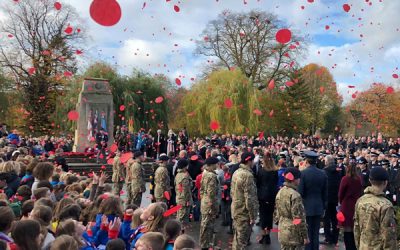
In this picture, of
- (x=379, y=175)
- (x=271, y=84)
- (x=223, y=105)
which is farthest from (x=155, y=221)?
(x=271, y=84)

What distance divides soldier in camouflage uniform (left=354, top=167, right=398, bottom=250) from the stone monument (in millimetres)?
21501

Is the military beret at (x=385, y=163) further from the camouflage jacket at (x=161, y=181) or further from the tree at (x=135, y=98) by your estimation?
the tree at (x=135, y=98)

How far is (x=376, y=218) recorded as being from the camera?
552 centimetres

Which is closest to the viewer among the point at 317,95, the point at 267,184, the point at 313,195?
the point at 313,195

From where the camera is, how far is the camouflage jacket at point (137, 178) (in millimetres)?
11648

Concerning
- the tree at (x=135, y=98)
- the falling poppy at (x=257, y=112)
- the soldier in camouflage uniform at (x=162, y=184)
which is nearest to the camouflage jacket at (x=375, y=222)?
the soldier in camouflage uniform at (x=162, y=184)

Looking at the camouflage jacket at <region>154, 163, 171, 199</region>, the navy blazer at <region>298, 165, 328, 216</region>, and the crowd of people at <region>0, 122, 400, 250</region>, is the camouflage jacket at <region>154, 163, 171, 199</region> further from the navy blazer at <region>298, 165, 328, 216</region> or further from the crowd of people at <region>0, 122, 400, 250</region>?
the navy blazer at <region>298, 165, 328, 216</region>

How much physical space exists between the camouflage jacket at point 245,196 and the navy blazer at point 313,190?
917mm

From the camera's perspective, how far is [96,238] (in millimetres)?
5484

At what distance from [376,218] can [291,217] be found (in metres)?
1.40

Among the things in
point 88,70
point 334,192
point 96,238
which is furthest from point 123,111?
point 96,238

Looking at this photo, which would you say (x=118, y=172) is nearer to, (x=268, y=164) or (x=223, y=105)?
(x=268, y=164)

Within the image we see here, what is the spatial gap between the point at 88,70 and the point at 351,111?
3727 cm

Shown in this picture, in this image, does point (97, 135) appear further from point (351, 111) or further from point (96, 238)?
point (351, 111)
